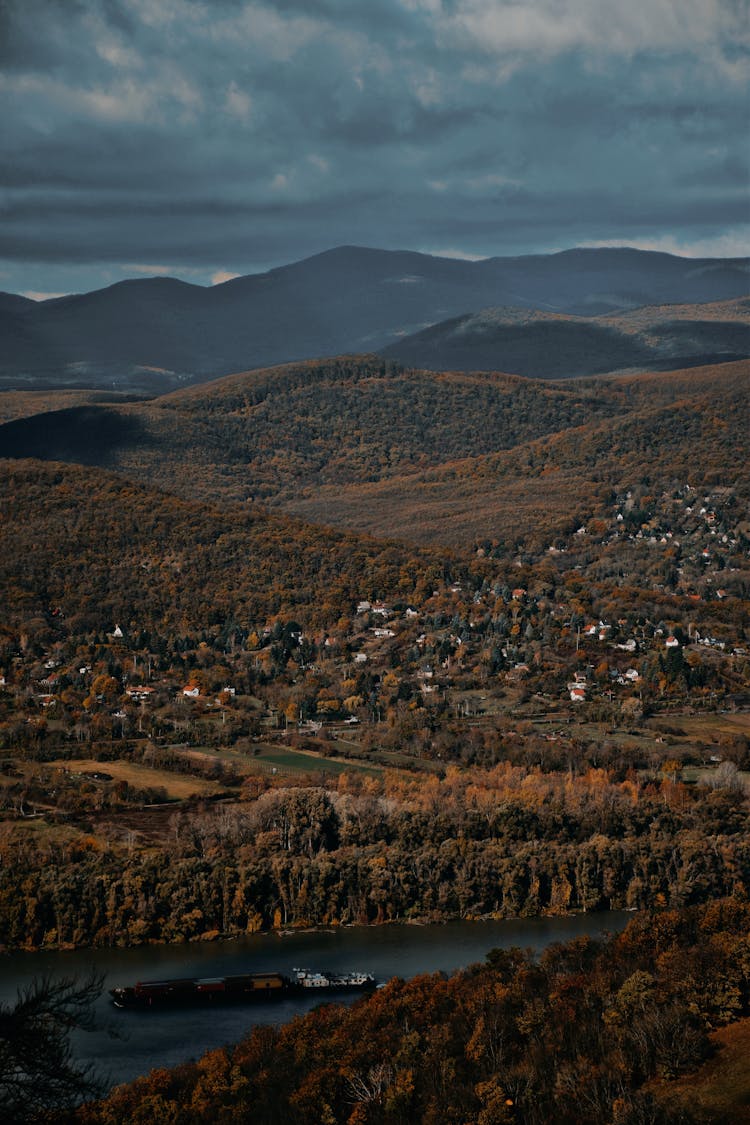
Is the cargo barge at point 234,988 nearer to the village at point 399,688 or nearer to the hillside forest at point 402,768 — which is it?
the hillside forest at point 402,768

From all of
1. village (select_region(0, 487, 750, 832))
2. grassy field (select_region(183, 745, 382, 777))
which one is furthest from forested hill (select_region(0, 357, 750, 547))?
grassy field (select_region(183, 745, 382, 777))

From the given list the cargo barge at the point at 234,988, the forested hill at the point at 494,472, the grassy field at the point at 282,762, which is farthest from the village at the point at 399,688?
the forested hill at the point at 494,472

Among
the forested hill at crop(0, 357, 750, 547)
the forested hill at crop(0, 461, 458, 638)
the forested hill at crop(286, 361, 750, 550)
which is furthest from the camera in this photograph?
the forested hill at crop(0, 357, 750, 547)

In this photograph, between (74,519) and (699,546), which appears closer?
(74,519)

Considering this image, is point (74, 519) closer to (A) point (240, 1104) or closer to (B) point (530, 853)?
(B) point (530, 853)

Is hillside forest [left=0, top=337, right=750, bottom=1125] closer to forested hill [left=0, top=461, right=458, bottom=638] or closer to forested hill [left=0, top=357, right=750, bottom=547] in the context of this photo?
forested hill [left=0, top=461, right=458, bottom=638]

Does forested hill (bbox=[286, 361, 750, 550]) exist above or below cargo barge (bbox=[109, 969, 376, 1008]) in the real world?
above

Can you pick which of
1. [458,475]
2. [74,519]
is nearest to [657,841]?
[74,519]
